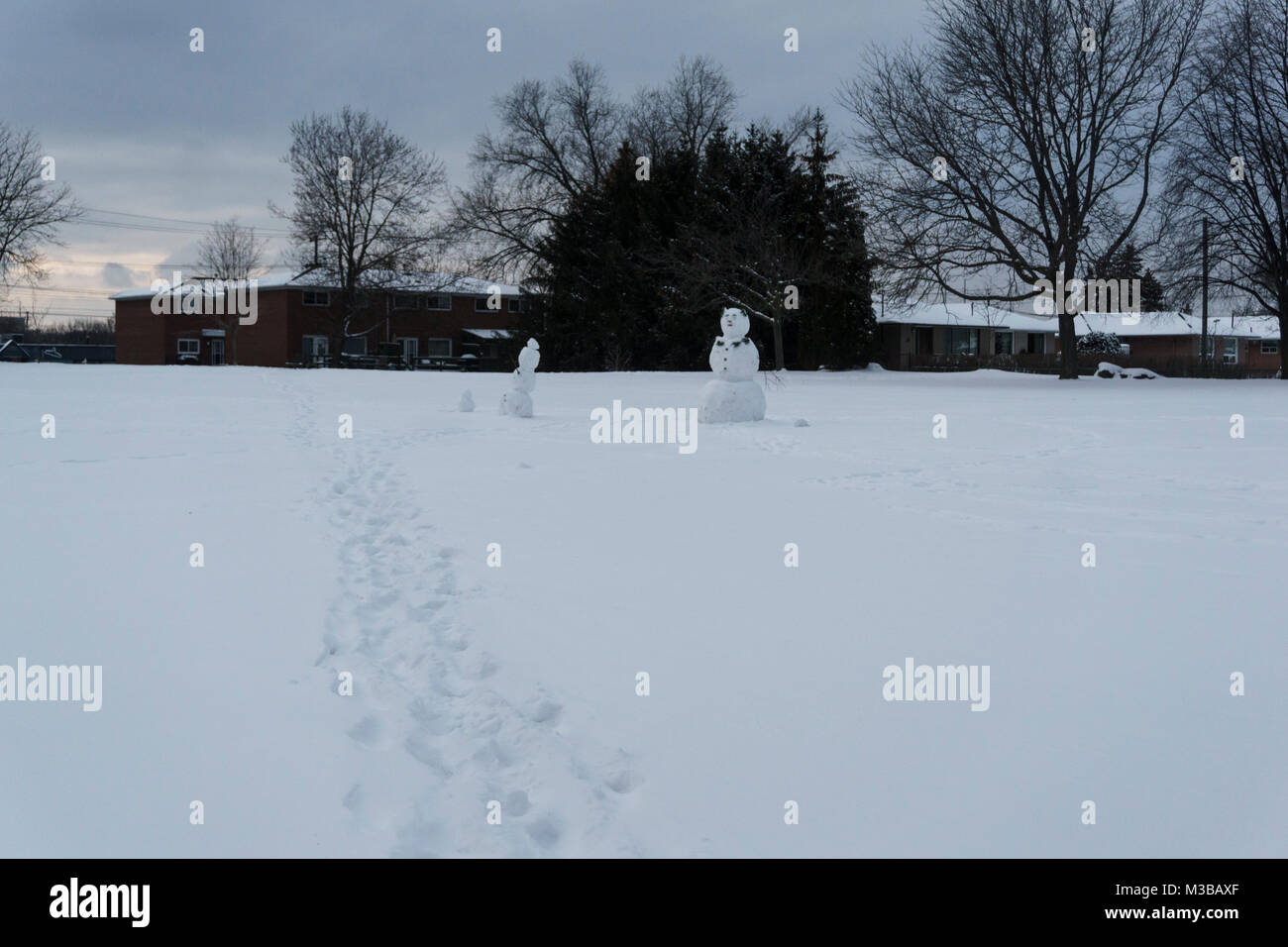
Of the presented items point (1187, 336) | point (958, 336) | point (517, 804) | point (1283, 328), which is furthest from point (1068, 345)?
point (1187, 336)

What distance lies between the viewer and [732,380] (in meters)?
16.2

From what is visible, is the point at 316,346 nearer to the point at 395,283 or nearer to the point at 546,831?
the point at 395,283

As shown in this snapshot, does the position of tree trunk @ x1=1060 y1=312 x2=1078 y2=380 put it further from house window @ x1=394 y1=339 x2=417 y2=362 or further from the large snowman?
house window @ x1=394 y1=339 x2=417 y2=362

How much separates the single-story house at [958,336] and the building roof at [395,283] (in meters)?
20.4

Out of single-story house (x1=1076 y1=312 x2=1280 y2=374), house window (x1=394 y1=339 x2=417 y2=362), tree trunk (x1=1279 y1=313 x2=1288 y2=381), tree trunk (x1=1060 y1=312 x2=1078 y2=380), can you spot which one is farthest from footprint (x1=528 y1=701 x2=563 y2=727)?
single-story house (x1=1076 y1=312 x2=1280 y2=374)

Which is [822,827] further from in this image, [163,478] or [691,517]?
[163,478]

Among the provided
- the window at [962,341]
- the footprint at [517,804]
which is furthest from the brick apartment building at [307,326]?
the footprint at [517,804]

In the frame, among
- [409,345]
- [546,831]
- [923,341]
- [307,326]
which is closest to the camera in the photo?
[546,831]

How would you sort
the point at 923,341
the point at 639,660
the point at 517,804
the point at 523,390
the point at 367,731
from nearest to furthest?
1. the point at 517,804
2. the point at 367,731
3. the point at 639,660
4. the point at 523,390
5. the point at 923,341

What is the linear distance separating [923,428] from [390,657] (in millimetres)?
12515

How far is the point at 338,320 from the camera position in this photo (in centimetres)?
4900

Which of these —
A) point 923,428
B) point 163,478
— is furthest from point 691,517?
point 923,428

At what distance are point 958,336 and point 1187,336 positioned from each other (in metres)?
16.2

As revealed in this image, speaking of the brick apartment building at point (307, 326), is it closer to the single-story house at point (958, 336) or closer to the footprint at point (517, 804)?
the single-story house at point (958, 336)
